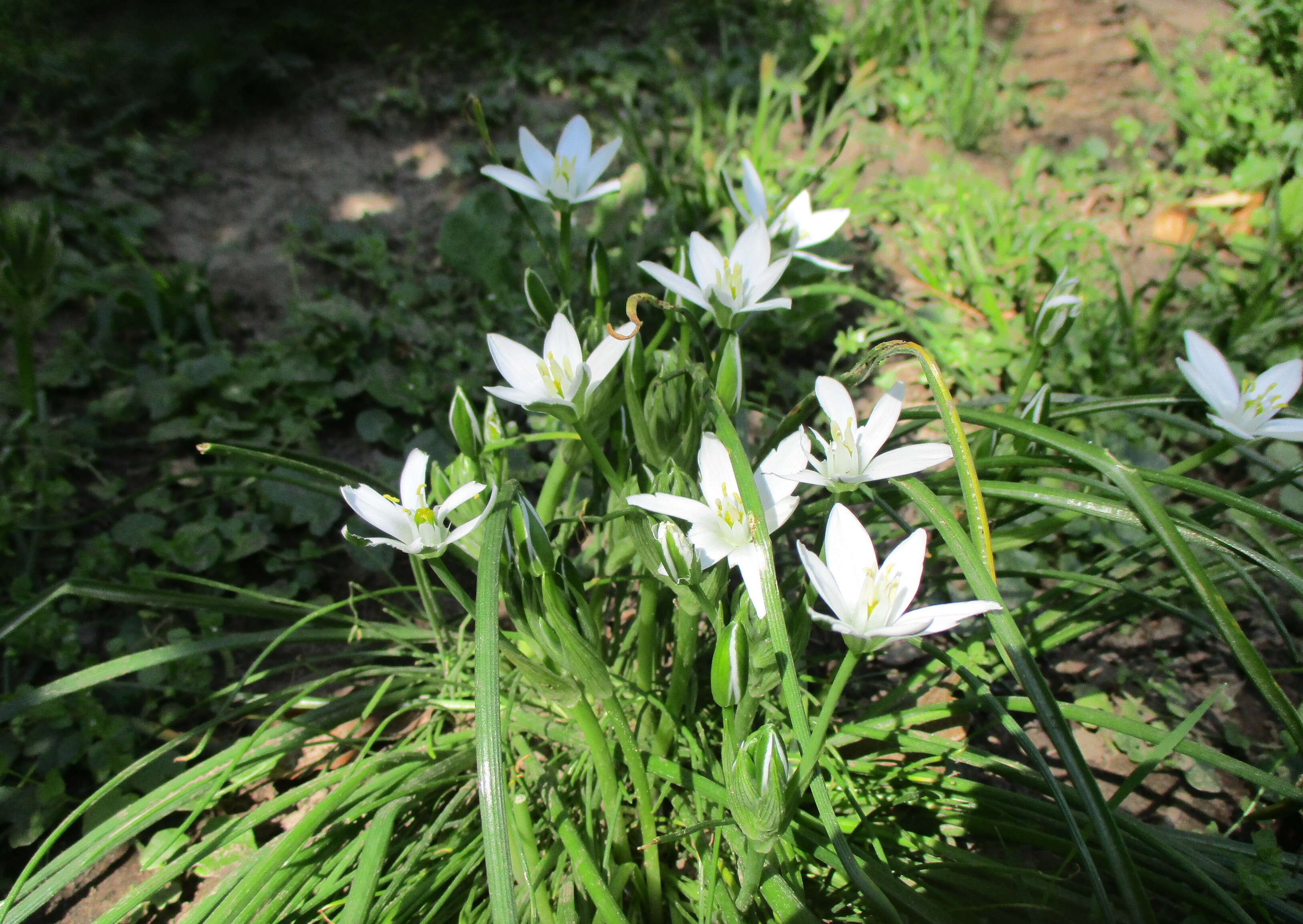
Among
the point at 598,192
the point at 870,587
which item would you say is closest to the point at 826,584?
the point at 870,587

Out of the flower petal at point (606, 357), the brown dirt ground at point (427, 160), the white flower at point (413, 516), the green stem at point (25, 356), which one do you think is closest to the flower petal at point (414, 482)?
the white flower at point (413, 516)

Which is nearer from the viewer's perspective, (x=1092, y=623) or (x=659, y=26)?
(x=1092, y=623)

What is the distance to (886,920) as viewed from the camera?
1040mm

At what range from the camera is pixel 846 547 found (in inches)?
38.5

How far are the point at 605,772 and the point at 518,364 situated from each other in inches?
25.4

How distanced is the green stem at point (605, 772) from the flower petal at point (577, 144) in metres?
0.97

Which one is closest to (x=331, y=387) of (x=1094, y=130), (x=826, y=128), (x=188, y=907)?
(x=188, y=907)

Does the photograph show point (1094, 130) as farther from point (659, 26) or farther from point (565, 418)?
point (565, 418)

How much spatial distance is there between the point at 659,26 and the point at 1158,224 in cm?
243

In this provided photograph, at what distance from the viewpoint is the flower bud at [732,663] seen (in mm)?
962

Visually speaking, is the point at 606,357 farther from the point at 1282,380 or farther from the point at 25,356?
the point at 25,356

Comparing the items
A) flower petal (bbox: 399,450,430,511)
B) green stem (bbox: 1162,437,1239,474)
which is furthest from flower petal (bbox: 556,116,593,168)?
green stem (bbox: 1162,437,1239,474)

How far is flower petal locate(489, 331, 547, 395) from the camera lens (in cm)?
111

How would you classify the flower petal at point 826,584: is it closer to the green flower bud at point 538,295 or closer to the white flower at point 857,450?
the white flower at point 857,450
